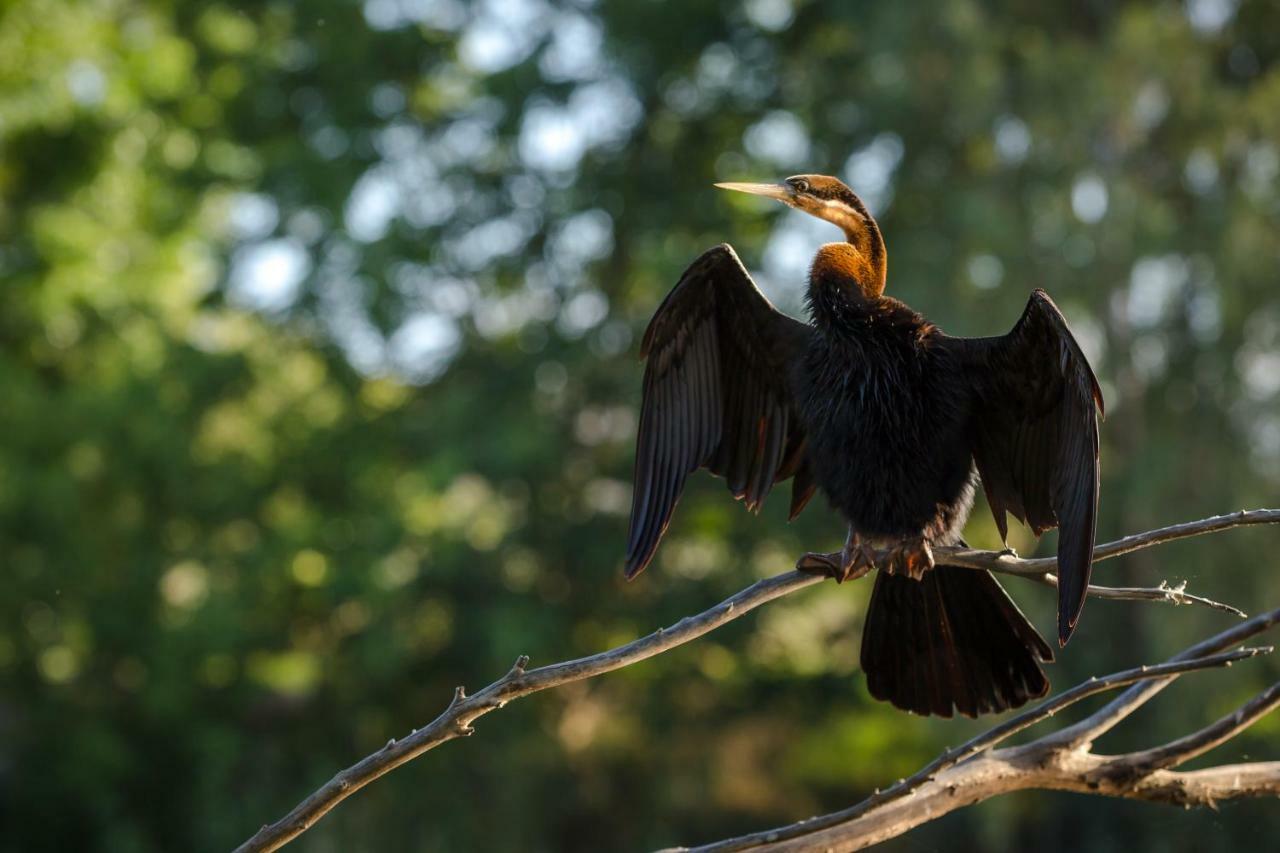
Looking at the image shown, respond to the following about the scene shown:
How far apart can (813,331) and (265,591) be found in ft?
22.2

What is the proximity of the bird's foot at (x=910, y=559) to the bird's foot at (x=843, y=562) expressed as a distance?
0.13 ft

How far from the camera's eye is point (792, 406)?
3.23 meters

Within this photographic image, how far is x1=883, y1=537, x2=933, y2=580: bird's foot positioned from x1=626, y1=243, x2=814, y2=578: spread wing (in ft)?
1.36

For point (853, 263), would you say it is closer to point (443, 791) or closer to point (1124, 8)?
point (1124, 8)

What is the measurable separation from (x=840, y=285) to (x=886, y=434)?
34 centimetres

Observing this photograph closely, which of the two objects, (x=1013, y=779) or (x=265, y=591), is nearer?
(x=1013, y=779)

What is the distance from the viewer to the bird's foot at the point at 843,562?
2.53 metres

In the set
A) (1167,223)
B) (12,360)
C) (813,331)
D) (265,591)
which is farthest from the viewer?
(12,360)

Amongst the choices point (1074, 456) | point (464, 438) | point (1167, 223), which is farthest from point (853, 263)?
point (464, 438)

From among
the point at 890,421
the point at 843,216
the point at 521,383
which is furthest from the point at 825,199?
the point at 521,383

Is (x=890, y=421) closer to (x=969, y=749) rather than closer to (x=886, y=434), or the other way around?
(x=886, y=434)

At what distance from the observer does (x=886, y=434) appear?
295cm

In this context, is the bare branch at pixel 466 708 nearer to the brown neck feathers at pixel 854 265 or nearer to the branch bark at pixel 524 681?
the branch bark at pixel 524 681

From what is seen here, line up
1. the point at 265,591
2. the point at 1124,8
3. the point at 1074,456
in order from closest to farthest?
the point at 1074,456 → the point at 1124,8 → the point at 265,591
